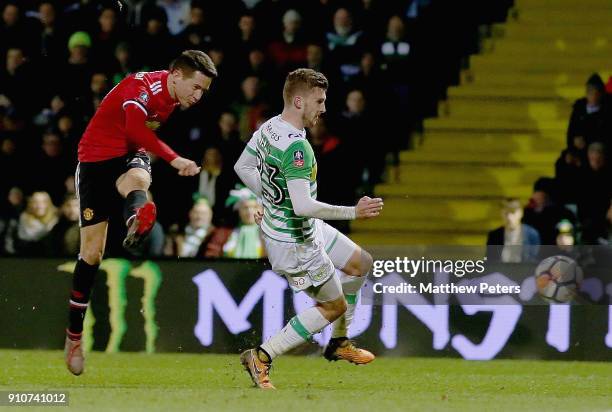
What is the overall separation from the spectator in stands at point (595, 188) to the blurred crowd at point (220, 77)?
2.17 metres

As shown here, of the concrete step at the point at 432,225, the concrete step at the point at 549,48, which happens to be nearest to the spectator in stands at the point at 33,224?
the concrete step at the point at 432,225

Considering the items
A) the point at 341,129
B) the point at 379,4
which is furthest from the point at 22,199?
the point at 379,4

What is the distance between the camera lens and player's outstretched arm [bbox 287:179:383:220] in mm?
9117

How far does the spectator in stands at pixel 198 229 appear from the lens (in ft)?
45.9

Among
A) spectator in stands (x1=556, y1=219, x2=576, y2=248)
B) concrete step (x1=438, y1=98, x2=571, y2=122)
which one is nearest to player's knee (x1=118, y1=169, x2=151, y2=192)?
spectator in stands (x1=556, y1=219, x2=576, y2=248)

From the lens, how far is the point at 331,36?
1602 cm

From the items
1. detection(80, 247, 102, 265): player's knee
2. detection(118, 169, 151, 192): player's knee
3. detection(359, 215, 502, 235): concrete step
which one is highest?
detection(118, 169, 151, 192): player's knee

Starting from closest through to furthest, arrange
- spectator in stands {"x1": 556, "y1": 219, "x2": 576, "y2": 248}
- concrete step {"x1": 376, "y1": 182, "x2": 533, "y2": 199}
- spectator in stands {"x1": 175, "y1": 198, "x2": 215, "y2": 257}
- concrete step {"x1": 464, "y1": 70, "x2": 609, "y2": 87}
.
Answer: spectator in stands {"x1": 556, "y1": 219, "x2": 576, "y2": 248} → spectator in stands {"x1": 175, "y1": 198, "x2": 215, "y2": 257} → concrete step {"x1": 376, "y1": 182, "x2": 533, "y2": 199} → concrete step {"x1": 464, "y1": 70, "x2": 609, "y2": 87}

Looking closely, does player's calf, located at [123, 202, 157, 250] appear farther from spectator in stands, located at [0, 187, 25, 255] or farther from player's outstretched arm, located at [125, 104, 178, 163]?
spectator in stands, located at [0, 187, 25, 255]

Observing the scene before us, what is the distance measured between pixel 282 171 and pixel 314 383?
1710 mm

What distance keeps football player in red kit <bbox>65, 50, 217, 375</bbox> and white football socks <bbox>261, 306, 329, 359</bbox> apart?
104 cm

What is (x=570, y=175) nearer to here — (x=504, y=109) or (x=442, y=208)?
(x=442, y=208)

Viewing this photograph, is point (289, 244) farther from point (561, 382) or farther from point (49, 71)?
point (49, 71)

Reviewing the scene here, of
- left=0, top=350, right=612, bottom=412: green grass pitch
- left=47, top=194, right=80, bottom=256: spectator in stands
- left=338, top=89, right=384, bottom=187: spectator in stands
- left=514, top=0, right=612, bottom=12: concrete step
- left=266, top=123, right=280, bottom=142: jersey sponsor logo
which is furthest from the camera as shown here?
left=514, top=0, right=612, bottom=12: concrete step
